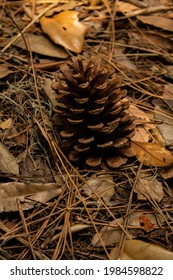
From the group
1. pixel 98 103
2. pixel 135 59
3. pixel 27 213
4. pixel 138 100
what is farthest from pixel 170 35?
pixel 27 213

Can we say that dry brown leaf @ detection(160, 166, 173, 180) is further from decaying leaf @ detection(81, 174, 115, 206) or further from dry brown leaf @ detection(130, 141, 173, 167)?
decaying leaf @ detection(81, 174, 115, 206)

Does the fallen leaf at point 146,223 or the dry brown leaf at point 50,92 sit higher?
the dry brown leaf at point 50,92

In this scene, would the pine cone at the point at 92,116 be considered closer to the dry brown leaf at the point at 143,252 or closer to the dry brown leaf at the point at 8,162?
the dry brown leaf at the point at 8,162

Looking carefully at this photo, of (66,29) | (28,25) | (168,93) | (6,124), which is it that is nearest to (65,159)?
A: (6,124)

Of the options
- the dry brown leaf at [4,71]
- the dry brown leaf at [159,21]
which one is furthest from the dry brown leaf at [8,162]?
the dry brown leaf at [159,21]

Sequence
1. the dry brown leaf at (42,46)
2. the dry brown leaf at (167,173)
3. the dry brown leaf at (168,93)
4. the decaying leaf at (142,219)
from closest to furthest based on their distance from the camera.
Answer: the decaying leaf at (142,219)
the dry brown leaf at (167,173)
the dry brown leaf at (168,93)
the dry brown leaf at (42,46)
